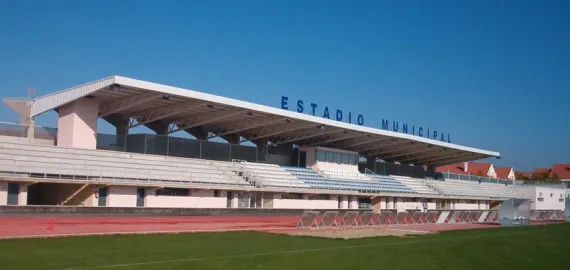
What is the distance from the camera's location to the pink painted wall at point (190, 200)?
3969 centimetres

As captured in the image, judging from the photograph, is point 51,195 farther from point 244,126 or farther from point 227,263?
point 227,263

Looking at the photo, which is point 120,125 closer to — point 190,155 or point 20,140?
point 190,155

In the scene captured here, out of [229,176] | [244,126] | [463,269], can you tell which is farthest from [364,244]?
[244,126]

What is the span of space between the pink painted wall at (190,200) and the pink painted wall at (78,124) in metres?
5.92

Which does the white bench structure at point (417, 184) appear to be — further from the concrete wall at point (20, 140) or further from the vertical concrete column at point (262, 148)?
the concrete wall at point (20, 140)

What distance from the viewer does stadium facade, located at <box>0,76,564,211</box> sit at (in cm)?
3612

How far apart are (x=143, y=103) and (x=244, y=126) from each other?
11.7 metres

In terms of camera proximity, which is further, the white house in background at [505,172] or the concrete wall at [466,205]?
the white house in background at [505,172]

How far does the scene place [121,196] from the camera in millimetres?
37625

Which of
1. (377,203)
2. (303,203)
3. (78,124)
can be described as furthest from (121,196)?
(377,203)

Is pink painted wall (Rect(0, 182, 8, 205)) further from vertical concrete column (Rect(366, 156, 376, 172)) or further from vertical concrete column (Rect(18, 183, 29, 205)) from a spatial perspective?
vertical concrete column (Rect(366, 156, 376, 172))

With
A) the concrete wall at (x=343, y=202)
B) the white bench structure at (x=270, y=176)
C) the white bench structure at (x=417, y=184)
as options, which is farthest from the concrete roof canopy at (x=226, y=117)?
the concrete wall at (x=343, y=202)

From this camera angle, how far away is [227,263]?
14.5 meters

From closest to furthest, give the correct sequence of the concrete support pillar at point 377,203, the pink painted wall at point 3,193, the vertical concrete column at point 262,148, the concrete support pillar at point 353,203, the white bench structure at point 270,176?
the pink painted wall at point 3,193
the white bench structure at point 270,176
the vertical concrete column at point 262,148
the concrete support pillar at point 353,203
the concrete support pillar at point 377,203
